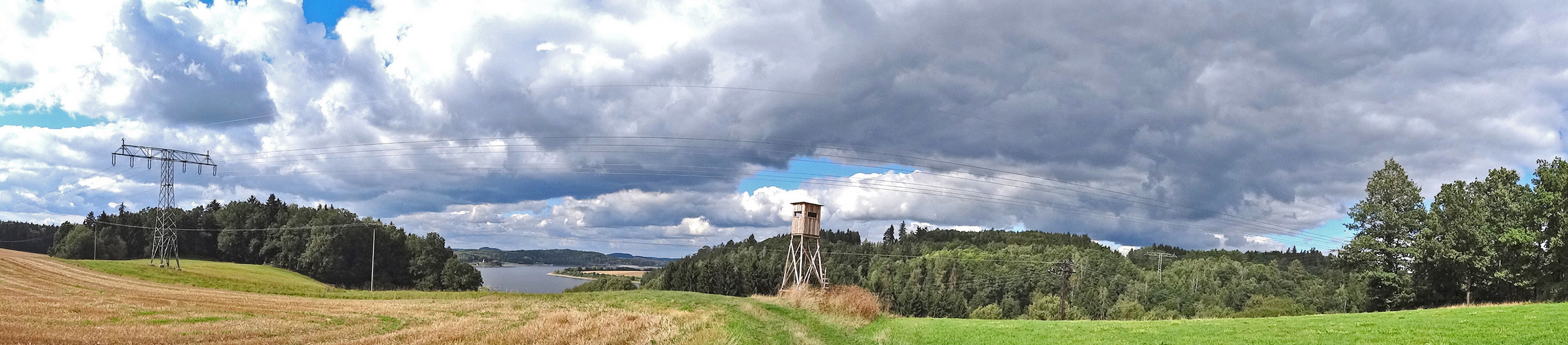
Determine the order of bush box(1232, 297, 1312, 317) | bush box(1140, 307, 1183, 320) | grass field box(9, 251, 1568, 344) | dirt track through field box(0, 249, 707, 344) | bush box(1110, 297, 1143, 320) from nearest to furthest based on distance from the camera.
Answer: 1. dirt track through field box(0, 249, 707, 344)
2. grass field box(9, 251, 1568, 344)
3. bush box(1232, 297, 1312, 317)
4. bush box(1110, 297, 1143, 320)
5. bush box(1140, 307, 1183, 320)

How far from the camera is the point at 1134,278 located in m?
129

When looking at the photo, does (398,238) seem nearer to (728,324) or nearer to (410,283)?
(410,283)

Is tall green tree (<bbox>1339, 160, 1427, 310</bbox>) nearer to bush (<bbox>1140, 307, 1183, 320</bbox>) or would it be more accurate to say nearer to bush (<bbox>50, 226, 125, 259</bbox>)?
bush (<bbox>1140, 307, 1183, 320</bbox>)

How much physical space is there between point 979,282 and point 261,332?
372ft

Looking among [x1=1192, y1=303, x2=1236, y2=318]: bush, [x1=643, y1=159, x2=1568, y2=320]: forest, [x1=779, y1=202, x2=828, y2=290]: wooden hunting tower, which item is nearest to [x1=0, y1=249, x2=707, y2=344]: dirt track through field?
[x1=779, y1=202, x2=828, y2=290]: wooden hunting tower

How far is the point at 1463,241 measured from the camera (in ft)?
200

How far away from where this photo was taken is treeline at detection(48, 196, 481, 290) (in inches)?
4232

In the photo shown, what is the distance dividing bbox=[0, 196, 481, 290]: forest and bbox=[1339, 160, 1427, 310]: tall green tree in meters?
102

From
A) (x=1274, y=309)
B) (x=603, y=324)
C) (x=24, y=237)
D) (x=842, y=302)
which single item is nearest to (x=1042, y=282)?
(x=1274, y=309)

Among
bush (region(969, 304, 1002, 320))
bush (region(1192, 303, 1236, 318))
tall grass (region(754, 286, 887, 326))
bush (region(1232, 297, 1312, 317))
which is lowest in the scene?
bush (region(969, 304, 1002, 320))

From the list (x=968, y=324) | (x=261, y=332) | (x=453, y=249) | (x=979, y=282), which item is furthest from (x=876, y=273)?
(x=261, y=332)

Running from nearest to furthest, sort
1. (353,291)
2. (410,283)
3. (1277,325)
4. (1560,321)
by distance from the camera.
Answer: (1560,321) → (1277,325) → (353,291) → (410,283)

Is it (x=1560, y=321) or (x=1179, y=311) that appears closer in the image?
(x=1560, y=321)

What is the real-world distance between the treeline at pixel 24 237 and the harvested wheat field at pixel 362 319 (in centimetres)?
11706
